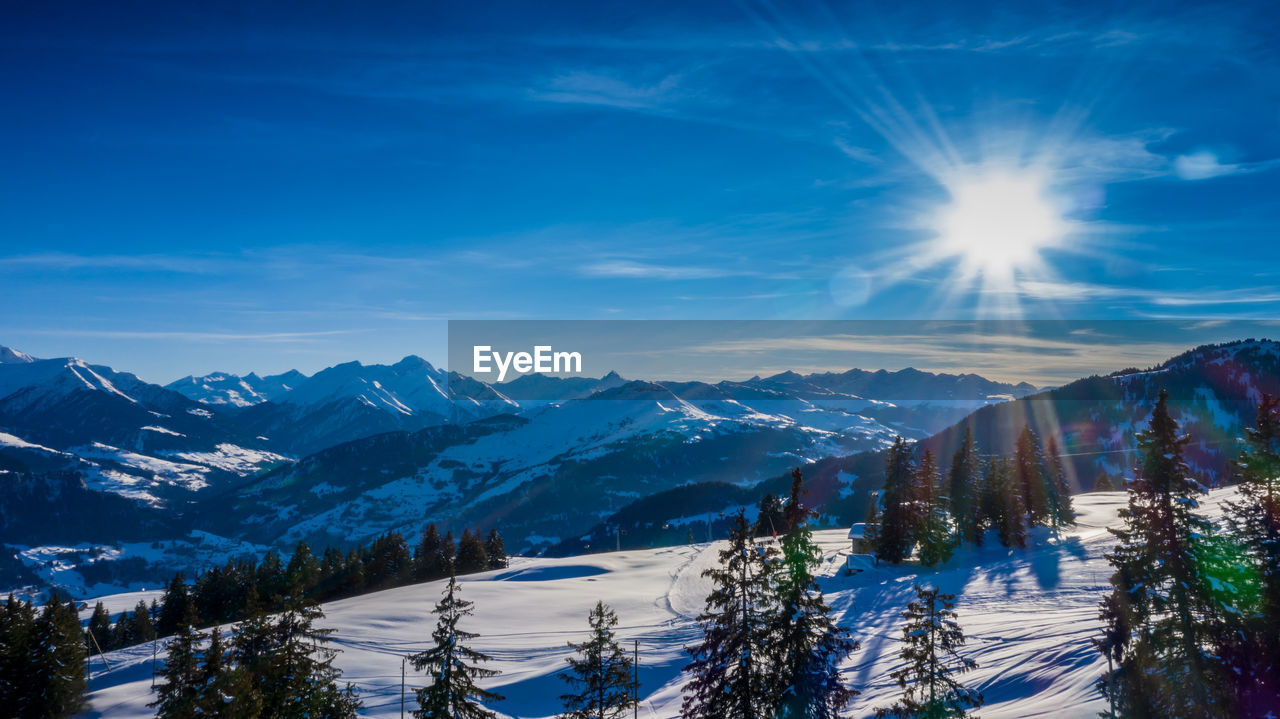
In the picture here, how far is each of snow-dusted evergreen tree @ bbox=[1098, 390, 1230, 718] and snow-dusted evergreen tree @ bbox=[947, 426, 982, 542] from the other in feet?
187

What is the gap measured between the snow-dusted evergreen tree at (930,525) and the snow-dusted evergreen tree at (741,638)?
5310cm

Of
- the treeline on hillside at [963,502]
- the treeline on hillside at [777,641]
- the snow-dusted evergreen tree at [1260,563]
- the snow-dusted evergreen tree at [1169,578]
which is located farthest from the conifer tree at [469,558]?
the snow-dusted evergreen tree at [1260,563]

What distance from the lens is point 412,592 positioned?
225ft

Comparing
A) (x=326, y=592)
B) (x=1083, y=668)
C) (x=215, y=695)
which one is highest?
(x=215, y=695)

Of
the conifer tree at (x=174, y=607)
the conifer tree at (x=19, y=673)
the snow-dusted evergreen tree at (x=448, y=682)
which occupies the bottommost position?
the conifer tree at (x=174, y=607)

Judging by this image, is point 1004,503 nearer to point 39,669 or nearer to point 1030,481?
point 1030,481

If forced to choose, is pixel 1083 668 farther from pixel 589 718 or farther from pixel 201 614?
pixel 201 614

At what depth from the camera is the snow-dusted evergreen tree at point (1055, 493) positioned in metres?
76.7

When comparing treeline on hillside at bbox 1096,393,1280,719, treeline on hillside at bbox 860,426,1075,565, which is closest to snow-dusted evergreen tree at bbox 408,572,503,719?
treeline on hillside at bbox 1096,393,1280,719

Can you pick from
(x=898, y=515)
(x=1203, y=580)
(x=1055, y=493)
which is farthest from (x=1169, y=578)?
(x=1055, y=493)

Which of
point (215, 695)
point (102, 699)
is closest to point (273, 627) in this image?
point (215, 695)

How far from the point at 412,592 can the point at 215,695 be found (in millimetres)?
49150

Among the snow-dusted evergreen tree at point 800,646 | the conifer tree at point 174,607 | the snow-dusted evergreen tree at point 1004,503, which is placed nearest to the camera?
the snow-dusted evergreen tree at point 800,646

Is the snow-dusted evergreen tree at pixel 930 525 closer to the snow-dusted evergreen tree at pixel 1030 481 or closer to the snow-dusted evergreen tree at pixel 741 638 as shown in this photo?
the snow-dusted evergreen tree at pixel 1030 481
